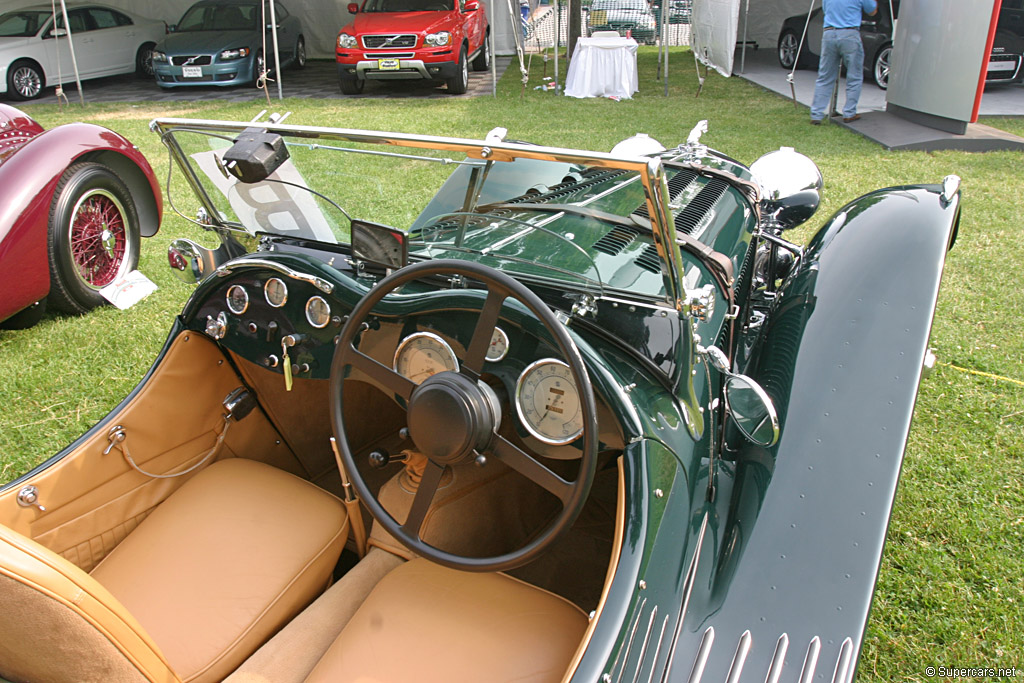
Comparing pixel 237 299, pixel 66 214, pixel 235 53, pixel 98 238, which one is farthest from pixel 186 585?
pixel 235 53

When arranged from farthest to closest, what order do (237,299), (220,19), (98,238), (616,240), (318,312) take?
(220,19) < (98,238) < (616,240) < (237,299) < (318,312)

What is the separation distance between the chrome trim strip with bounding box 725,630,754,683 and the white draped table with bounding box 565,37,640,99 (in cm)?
1053

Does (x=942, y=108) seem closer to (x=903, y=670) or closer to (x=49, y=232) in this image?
(x=903, y=670)

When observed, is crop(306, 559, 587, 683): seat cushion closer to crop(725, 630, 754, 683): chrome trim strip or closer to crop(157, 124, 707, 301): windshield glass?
crop(725, 630, 754, 683): chrome trim strip

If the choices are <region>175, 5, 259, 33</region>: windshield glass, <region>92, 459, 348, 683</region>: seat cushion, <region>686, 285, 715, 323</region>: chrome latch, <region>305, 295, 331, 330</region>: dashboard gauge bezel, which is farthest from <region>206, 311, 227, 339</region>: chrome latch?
<region>175, 5, 259, 33</region>: windshield glass

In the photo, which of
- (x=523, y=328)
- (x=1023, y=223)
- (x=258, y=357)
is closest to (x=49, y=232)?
(x=258, y=357)

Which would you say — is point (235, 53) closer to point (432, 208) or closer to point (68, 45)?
point (68, 45)

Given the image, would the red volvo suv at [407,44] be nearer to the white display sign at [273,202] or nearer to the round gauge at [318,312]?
the white display sign at [273,202]

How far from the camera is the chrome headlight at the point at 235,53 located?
468 inches

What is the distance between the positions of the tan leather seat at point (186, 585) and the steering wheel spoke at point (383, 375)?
27.4 inches

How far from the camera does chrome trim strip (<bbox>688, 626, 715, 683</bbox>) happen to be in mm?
1601

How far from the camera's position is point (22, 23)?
1170cm

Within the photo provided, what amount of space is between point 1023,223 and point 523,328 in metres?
5.57

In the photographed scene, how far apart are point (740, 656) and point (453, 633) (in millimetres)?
687
